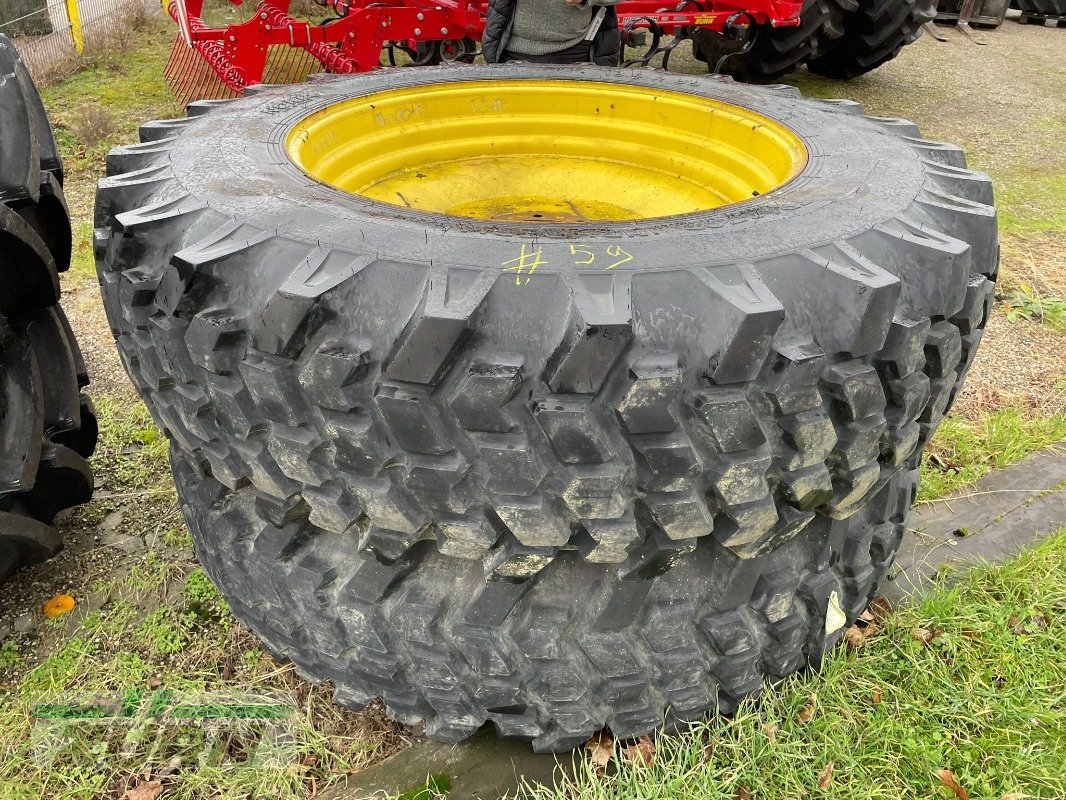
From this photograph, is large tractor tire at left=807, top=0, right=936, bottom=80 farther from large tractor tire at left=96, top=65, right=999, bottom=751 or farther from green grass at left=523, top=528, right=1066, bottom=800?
green grass at left=523, top=528, right=1066, bottom=800

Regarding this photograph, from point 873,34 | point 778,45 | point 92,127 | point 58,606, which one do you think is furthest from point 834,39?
point 58,606

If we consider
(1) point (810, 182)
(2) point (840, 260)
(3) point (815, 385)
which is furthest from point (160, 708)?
(1) point (810, 182)

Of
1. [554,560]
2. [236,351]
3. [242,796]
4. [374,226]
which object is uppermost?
[374,226]

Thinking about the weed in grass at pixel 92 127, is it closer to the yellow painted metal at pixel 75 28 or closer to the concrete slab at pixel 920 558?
the yellow painted metal at pixel 75 28

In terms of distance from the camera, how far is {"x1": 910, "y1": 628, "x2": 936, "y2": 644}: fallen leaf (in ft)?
5.96

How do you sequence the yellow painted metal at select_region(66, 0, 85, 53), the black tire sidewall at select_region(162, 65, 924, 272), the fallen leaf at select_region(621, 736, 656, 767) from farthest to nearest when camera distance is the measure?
the yellow painted metal at select_region(66, 0, 85, 53), the fallen leaf at select_region(621, 736, 656, 767), the black tire sidewall at select_region(162, 65, 924, 272)

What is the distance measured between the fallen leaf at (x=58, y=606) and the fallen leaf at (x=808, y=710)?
1672mm

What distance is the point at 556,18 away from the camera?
3.76 metres

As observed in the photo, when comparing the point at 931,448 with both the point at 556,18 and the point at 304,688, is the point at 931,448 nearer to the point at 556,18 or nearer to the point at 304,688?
the point at 304,688

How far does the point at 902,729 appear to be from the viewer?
1.60 metres

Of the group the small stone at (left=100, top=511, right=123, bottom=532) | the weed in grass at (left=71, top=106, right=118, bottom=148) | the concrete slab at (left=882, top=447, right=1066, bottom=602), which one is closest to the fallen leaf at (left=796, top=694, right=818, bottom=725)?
the concrete slab at (left=882, top=447, right=1066, bottom=602)

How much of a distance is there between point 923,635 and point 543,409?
125 cm

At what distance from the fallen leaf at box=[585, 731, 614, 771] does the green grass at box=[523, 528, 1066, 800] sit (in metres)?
0.02

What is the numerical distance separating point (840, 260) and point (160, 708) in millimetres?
1559
